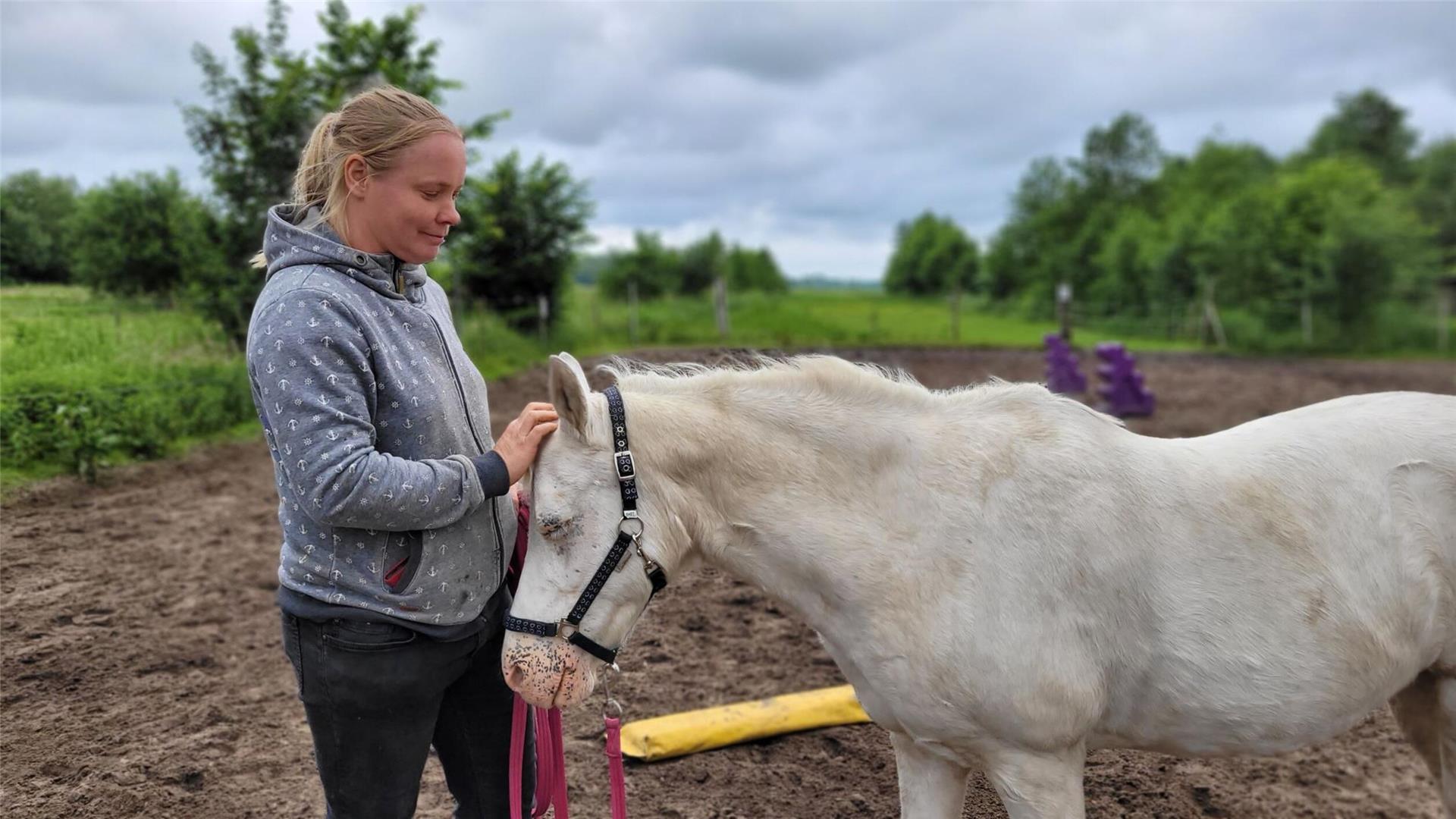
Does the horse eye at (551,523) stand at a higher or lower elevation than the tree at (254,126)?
lower

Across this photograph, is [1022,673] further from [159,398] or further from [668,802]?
[159,398]

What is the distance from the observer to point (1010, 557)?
2.04 meters

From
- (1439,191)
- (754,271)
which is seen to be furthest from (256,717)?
(754,271)

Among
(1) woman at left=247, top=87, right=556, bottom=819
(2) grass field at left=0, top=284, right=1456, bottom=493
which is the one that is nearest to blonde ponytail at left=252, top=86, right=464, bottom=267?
(1) woman at left=247, top=87, right=556, bottom=819

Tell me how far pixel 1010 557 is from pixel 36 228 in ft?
16.0

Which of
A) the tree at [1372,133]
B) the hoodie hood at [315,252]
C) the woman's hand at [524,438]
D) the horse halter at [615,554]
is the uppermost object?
the tree at [1372,133]

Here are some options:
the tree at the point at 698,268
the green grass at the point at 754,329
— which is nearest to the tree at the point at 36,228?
the green grass at the point at 754,329

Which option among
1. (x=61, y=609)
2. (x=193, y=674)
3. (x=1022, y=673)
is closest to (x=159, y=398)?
(x=61, y=609)

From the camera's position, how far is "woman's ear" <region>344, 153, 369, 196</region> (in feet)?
5.98

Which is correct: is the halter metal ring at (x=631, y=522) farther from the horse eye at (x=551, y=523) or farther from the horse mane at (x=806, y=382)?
the horse mane at (x=806, y=382)

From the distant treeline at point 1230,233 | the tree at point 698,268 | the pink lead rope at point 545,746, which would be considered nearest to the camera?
the pink lead rope at point 545,746

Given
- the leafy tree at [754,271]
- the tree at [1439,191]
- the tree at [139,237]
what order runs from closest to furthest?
1. the tree at [139,237]
2. the tree at [1439,191]
3. the leafy tree at [754,271]

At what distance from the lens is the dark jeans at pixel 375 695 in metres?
1.87

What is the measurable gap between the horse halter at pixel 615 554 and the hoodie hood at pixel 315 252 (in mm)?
584
